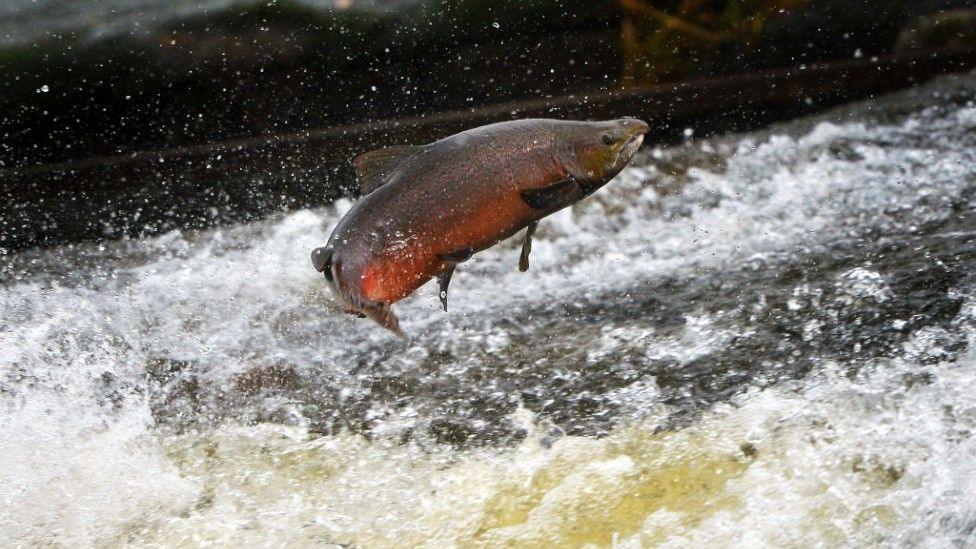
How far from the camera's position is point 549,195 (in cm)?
225

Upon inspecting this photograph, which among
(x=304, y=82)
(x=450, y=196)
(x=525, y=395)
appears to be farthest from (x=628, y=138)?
(x=304, y=82)

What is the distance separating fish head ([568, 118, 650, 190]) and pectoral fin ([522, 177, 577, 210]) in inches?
2.7

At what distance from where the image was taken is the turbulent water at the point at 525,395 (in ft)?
8.33

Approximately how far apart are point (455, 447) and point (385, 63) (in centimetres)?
220

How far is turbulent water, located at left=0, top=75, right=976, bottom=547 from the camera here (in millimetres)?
2539

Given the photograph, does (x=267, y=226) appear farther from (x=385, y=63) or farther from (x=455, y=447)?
(x=455, y=447)

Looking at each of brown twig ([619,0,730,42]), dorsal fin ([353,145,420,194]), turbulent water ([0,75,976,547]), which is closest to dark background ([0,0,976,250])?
brown twig ([619,0,730,42])

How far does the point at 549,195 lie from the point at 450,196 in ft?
0.74

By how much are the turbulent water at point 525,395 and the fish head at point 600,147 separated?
0.82m

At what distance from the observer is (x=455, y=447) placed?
2760 millimetres

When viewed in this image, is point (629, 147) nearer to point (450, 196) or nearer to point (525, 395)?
point (450, 196)

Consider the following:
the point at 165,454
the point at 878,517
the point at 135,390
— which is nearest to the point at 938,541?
the point at 878,517

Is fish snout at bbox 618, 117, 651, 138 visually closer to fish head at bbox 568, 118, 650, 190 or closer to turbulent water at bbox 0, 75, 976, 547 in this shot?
fish head at bbox 568, 118, 650, 190

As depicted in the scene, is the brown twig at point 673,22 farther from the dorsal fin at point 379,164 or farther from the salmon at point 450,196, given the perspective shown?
the dorsal fin at point 379,164
